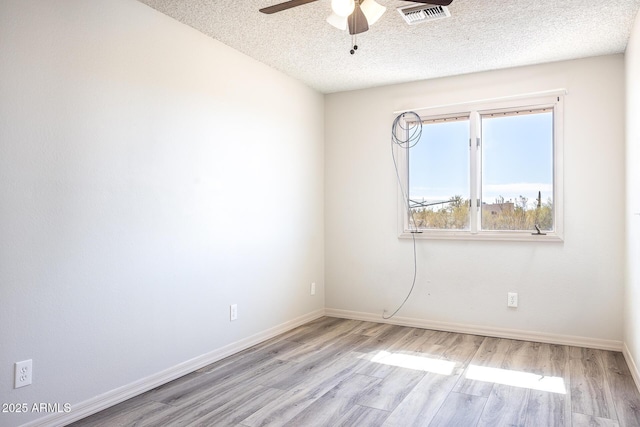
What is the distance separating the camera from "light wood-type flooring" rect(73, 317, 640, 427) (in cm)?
241

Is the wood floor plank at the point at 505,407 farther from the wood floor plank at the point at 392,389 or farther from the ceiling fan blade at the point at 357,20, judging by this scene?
the ceiling fan blade at the point at 357,20

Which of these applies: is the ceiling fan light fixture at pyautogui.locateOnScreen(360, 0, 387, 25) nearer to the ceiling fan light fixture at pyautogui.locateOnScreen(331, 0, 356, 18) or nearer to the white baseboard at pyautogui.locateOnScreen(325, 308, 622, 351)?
the ceiling fan light fixture at pyautogui.locateOnScreen(331, 0, 356, 18)

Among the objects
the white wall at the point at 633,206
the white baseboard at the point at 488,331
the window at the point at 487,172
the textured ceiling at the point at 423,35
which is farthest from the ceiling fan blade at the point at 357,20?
the white baseboard at the point at 488,331

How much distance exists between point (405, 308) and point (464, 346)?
0.83 meters

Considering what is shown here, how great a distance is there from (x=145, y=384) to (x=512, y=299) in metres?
3.06

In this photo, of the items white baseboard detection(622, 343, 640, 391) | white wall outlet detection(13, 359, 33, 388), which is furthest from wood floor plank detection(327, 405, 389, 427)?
white baseboard detection(622, 343, 640, 391)

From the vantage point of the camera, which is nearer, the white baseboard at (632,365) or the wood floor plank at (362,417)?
the wood floor plank at (362,417)

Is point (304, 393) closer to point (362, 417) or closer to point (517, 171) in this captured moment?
point (362, 417)

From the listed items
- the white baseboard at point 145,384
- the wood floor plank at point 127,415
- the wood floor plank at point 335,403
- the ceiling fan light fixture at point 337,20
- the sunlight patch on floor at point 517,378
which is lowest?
the wood floor plank at point 127,415

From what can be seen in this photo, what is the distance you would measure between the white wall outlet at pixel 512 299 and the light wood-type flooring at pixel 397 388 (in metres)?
0.32

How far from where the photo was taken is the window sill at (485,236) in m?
3.81

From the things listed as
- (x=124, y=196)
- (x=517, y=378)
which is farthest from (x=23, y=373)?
(x=517, y=378)

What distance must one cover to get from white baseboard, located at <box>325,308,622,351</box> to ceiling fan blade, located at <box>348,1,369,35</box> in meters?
2.94

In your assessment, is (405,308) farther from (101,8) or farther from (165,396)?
(101,8)
